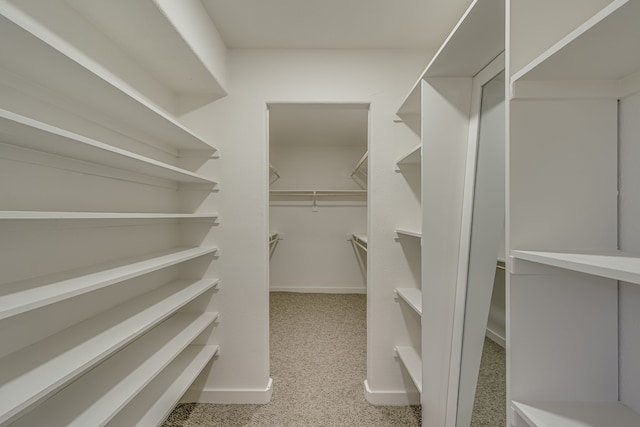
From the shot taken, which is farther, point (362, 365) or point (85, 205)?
point (362, 365)

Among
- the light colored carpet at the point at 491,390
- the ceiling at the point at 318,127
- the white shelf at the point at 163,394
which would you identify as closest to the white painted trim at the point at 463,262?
the light colored carpet at the point at 491,390

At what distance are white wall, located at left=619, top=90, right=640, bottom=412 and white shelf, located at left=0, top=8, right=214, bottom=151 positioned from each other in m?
1.42

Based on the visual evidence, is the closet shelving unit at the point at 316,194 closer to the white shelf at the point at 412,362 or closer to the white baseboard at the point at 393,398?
the white shelf at the point at 412,362

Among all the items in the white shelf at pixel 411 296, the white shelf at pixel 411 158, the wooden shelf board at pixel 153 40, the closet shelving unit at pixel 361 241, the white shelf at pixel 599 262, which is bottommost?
the white shelf at pixel 411 296

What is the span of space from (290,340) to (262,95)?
206cm

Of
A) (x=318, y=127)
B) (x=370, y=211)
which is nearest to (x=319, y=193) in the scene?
(x=318, y=127)

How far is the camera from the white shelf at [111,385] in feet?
2.67

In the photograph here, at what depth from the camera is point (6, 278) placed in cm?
75

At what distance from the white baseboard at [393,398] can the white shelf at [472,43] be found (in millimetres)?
1829

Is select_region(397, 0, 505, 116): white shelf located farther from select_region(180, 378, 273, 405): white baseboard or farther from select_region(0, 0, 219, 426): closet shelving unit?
select_region(180, 378, 273, 405): white baseboard

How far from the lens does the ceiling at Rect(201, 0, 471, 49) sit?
4.31 ft

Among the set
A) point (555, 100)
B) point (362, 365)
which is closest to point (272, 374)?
point (362, 365)

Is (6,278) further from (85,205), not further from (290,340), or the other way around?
(290,340)

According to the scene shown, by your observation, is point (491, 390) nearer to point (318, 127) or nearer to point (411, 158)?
point (411, 158)
